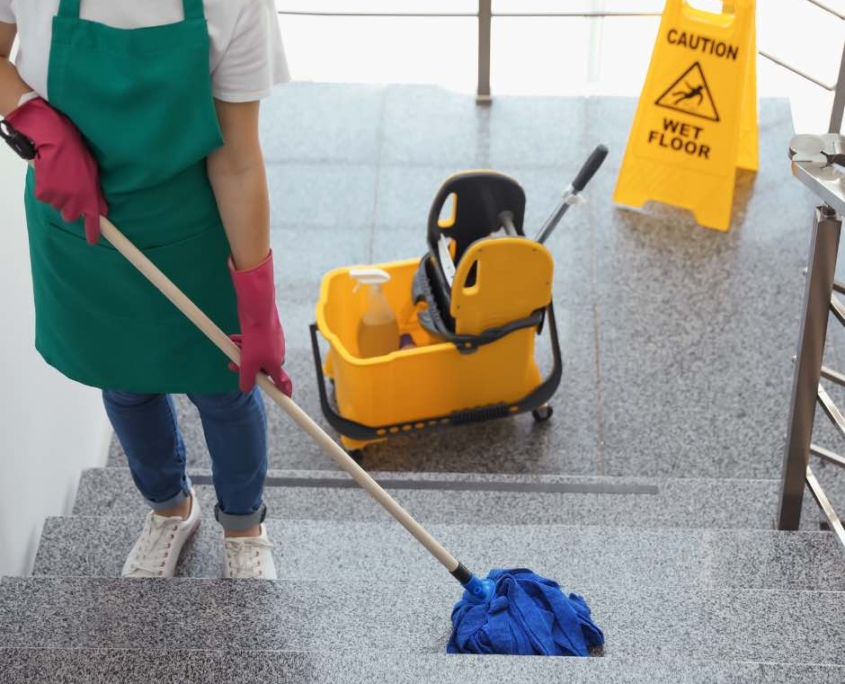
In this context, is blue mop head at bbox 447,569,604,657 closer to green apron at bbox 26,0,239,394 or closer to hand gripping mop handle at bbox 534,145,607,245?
green apron at bbox 26,0,239,394

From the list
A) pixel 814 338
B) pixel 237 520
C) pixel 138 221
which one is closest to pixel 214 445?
pixel 237 520

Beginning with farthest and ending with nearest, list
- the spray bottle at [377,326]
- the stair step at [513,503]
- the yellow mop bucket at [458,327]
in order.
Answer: the spray bottle at [377,326] < the yellow mop bucket at [458,327] < the stair step at [513,503]

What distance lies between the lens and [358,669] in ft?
5.20

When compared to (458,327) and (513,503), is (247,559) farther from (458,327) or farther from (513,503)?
(458,327)

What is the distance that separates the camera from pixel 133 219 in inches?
62.0

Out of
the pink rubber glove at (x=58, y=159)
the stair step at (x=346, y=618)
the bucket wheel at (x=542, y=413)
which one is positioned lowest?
the bucket wheel at (x=542, y=413)

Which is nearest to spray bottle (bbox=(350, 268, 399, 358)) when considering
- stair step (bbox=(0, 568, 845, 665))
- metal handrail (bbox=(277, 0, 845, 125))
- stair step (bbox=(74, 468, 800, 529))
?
stair step (bbox=(74, 468, 800, 529))

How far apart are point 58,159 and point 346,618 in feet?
2.65

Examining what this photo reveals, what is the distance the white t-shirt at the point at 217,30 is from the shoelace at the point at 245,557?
84 centimetres

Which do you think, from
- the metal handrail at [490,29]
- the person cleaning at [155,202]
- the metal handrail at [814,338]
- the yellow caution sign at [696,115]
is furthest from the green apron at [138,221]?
the metal handrail at [490,29]

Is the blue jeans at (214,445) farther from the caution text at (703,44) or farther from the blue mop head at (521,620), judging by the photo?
the caution text at (703,44)

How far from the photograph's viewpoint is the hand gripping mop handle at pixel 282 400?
1.56 metres

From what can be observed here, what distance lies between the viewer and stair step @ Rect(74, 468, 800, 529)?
7.77 feet

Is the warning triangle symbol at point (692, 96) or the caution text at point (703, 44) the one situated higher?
the caution text at point (703, 44)
